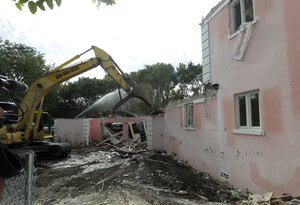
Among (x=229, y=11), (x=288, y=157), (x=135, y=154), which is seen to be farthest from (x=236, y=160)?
(x=135, y=154)

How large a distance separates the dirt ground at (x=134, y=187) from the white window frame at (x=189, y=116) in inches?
60.0

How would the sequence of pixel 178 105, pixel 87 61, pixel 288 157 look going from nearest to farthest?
pixel 288 157
pixel 178 105
pixel 87 61

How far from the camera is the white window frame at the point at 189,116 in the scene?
1195 centimetres

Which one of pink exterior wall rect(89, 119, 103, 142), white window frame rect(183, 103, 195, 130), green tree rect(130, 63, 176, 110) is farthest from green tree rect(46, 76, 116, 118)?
white window frame rect(183, 103, 195, 130)

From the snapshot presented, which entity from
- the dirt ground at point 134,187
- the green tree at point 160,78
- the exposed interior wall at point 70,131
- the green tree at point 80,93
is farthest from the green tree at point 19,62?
the dirt ground at point 134,187

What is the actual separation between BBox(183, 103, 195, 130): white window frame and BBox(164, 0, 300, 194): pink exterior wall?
59.4 inches

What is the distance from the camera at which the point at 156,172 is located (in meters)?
10.7

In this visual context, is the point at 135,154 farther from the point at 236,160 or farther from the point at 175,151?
the point at 236,160

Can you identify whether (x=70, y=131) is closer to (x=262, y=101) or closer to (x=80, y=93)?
(x=262, y=101)

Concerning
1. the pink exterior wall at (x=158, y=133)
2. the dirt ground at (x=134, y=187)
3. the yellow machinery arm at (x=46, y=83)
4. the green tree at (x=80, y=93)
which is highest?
the green tree at (x=80, y=93)

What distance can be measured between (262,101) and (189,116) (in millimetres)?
5342

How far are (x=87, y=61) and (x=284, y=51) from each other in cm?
997

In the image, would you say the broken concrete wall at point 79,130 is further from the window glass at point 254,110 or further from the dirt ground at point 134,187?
→ the window glass at point 254,110

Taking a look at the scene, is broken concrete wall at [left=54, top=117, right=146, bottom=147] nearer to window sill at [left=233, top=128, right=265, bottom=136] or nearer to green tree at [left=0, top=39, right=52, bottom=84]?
green tree at [left=0, top=39, right=52, bottom=84]
